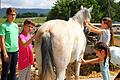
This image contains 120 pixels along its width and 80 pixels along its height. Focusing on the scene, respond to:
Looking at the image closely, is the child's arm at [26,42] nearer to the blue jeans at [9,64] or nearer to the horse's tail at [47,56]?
the horse's tail at [47,56]

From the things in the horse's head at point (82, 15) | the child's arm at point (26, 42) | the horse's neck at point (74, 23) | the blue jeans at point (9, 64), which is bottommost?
the blue jeans at point (9, 64)

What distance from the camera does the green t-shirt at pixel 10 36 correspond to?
20.6ft

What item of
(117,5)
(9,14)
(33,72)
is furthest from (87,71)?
(117,5)

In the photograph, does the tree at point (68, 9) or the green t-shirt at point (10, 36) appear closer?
the green t-shirt at point (10, 36)

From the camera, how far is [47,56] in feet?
20.2

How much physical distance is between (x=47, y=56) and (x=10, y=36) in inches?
30.5

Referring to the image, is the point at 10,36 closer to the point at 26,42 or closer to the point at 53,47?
the point at 26,42

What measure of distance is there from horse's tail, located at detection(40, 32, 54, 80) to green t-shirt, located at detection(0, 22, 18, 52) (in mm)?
564

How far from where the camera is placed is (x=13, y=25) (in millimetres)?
6406

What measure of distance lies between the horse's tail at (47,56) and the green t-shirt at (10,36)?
22.2 inches

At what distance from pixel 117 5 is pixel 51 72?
7110 cm

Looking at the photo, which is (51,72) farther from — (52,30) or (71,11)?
(71,11)

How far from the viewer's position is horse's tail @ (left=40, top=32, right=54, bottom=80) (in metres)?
6.11

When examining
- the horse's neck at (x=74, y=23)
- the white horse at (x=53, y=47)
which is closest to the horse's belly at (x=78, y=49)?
the white horse at (x=53, y=47)
